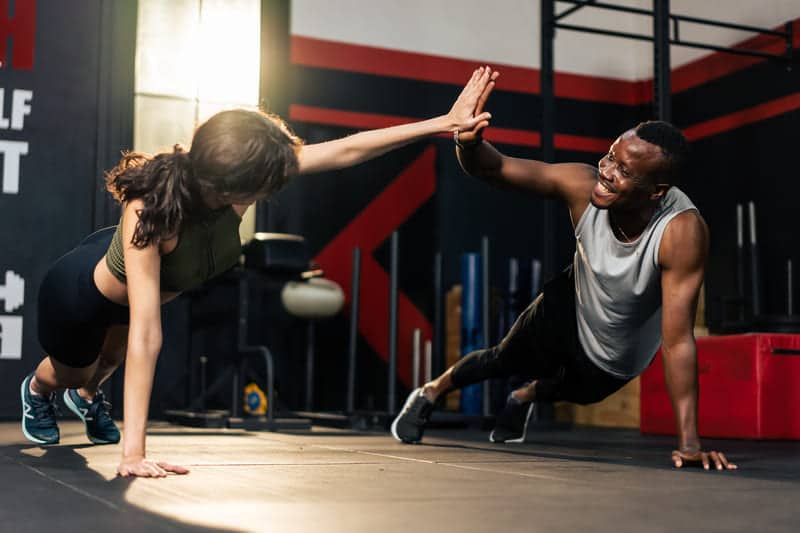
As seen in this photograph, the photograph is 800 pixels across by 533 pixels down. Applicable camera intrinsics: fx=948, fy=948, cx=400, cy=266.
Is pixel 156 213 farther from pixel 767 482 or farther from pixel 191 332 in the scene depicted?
pixel 191 332

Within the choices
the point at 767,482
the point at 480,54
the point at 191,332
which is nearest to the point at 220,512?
the point at 767,482

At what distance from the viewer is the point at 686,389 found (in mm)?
2154

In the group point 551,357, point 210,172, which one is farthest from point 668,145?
point 210,172

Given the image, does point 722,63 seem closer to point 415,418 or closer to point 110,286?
point 415,418

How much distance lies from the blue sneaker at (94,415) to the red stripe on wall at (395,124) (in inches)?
132

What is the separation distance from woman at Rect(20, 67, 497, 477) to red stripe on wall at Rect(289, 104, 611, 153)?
3.49 metres

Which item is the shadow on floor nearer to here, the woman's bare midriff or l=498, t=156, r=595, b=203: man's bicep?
the woman's bare midriff

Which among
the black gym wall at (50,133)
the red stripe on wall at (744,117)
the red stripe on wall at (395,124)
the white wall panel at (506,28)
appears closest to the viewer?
the black gym wall at (50,133)

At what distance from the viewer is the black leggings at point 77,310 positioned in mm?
2156

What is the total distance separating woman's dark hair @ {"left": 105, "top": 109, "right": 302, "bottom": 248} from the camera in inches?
67.8

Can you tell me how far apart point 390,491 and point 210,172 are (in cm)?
66

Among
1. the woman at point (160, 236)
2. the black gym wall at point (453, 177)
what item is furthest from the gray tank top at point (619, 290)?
the black gym wall at point (453, 177)

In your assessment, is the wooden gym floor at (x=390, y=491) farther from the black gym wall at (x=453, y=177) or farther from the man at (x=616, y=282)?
the black gym wall at (x=453, y=177)

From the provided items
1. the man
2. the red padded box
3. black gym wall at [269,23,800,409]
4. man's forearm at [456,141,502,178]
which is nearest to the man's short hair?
the man
